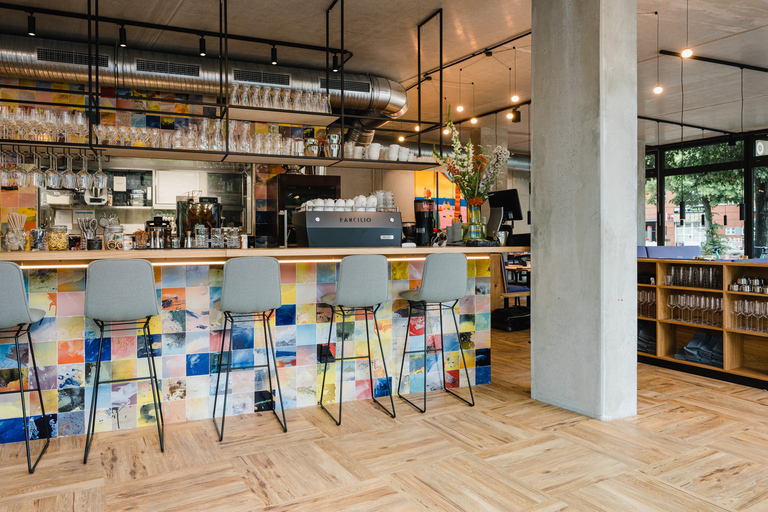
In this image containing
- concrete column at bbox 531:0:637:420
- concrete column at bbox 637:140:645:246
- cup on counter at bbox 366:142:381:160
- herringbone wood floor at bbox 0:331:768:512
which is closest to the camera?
herringbone wood floor at bbox 0:331:768:512

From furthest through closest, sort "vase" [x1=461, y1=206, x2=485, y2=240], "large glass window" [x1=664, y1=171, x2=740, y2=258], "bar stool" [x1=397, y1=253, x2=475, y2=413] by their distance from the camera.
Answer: "large glass window" [x1=664, y1=171, x2=740, y2=258], "vase" [x1=461, y1=206, x2=485, y2=240], "bar stool" [x1=397, y1=253, x2=475, y2=413]

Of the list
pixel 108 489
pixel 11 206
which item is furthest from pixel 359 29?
pixel 108 489

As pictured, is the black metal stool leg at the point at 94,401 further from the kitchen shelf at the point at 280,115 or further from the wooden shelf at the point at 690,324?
the wooden shelf at the point at 690,324

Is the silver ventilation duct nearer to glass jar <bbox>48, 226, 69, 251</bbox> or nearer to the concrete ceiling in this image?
the concrete ceiling

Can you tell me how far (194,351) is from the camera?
377cm

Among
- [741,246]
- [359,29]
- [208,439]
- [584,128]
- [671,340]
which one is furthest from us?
[741,246]

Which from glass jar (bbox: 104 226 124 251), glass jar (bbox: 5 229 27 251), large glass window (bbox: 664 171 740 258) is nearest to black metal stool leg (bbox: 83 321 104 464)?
glass jar (bbox: 104 226 124 251)

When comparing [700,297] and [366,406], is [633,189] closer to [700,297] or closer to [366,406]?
[700,297]

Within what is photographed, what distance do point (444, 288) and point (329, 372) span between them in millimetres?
1099

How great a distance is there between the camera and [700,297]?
495cm

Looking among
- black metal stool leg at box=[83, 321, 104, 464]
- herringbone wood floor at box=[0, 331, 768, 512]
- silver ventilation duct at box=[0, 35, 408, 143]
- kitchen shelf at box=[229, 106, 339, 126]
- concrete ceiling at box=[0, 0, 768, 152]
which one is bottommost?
herringbone wood floor at box=[0, 331, 768, 512]

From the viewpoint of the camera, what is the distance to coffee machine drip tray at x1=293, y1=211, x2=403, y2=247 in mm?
3928

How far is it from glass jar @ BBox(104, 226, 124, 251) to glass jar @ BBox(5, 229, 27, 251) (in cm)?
48

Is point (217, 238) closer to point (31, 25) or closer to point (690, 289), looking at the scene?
point (31, 25)
